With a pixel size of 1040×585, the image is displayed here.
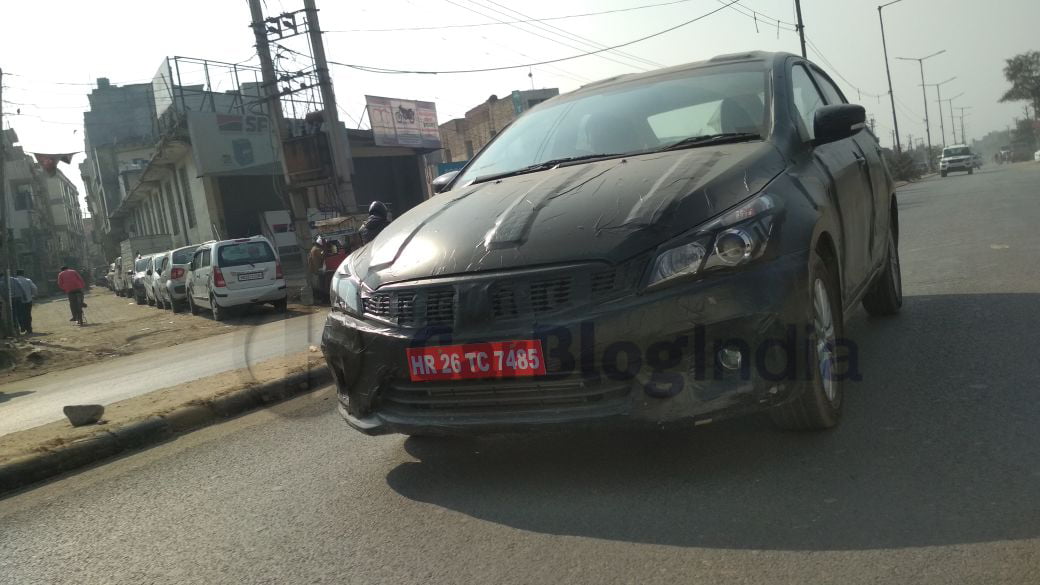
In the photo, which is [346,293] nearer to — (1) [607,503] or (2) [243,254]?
(1) [607,503]

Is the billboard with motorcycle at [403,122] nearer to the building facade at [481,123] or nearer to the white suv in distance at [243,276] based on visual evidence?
the building facade at [481,123]

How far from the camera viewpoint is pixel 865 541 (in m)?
2.52

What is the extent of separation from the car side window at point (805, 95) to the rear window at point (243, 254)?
15.6 m

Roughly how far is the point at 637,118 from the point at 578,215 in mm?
1311

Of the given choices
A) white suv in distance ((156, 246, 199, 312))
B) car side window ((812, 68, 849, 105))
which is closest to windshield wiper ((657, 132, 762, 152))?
car side window ((812, 68, 849, 105))

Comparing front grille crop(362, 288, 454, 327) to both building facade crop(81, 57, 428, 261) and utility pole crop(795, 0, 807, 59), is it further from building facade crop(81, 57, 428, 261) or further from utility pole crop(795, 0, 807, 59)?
utility pole crop(795, 0, 807, 59)

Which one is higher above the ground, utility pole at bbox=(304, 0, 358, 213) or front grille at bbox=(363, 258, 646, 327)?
utility pole at bbox=(304, 0, 358, 213)

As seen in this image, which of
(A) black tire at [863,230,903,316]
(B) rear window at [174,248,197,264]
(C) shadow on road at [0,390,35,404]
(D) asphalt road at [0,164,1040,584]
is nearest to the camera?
(D) asphalt road at [0,164,1040,584]

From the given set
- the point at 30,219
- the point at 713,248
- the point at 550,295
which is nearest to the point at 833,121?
the point at 713,248

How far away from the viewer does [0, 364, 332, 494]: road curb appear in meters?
4.58

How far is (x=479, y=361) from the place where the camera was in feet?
10.2

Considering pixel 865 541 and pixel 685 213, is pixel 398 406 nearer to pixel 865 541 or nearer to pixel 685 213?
pixel 685 213

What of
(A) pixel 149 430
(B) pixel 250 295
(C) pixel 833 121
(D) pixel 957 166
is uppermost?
(C) pixel 833 121

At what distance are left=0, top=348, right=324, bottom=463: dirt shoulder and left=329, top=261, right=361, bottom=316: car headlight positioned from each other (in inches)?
84.1
